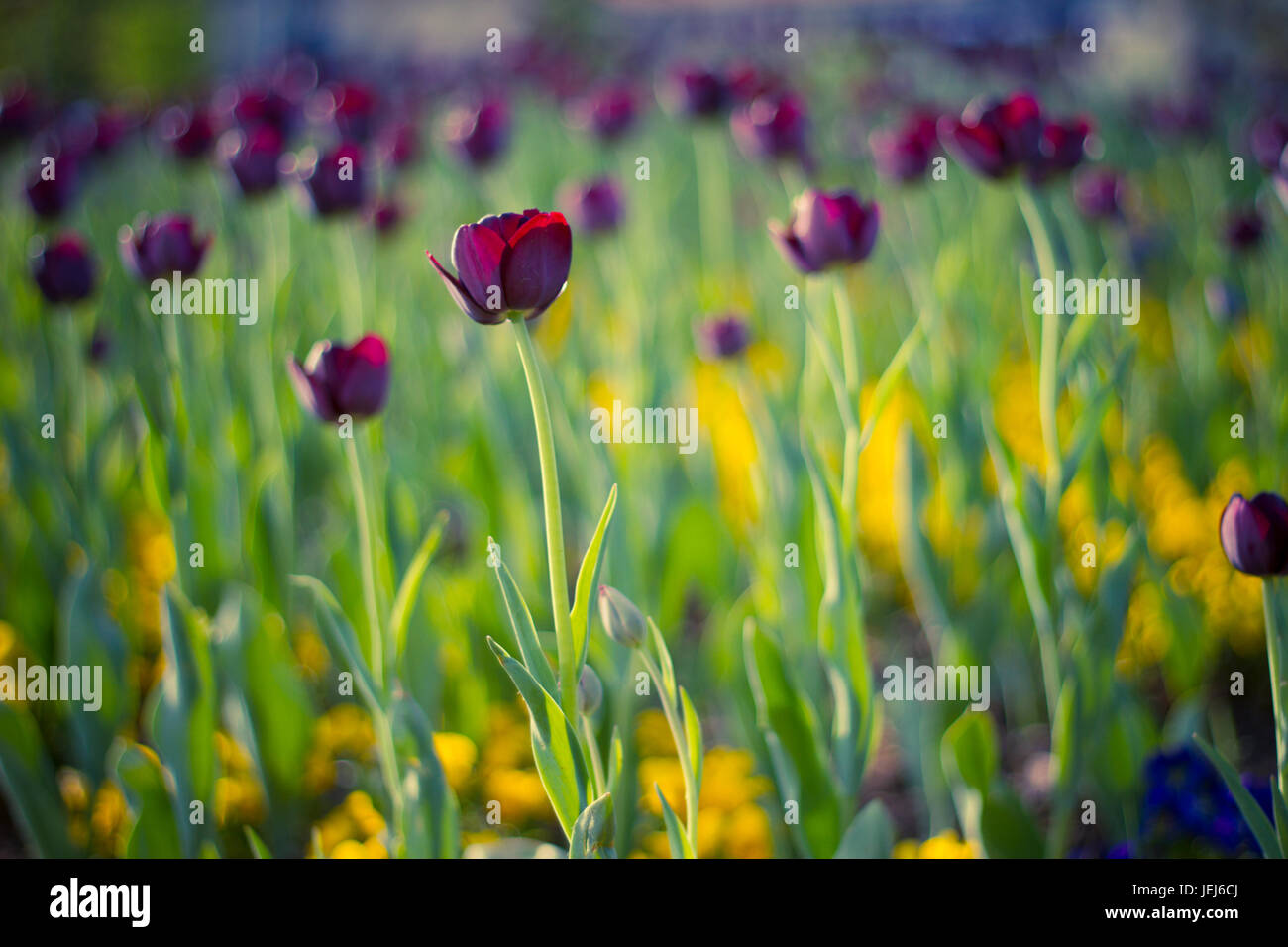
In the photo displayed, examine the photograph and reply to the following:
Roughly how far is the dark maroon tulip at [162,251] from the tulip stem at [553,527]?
600mm

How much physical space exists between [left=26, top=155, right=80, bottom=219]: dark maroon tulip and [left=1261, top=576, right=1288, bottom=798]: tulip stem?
1582 mm

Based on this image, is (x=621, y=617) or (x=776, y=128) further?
(x=776, y=128)

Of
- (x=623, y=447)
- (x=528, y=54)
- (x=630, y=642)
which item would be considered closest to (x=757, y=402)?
(x=623, y=447)

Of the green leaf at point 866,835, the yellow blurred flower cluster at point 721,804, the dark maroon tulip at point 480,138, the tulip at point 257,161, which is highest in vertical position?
the dark maroon tulip at point 480,138

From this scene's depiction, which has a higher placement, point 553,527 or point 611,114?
point 611,114

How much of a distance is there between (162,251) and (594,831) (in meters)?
0.80

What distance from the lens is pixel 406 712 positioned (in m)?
0.79

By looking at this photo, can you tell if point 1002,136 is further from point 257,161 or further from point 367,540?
point 257,161

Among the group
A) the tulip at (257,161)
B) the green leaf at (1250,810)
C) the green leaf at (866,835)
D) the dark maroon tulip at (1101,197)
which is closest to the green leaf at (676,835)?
the green leaf at (866,835)

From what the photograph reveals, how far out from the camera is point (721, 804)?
1090 millimetres

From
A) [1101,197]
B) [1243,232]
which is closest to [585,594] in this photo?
[1101,197]

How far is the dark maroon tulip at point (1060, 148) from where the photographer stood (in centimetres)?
96

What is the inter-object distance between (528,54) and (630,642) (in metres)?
3.16

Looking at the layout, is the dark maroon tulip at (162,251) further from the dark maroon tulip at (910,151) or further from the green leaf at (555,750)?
the dark maroon tulip at (910,151)
